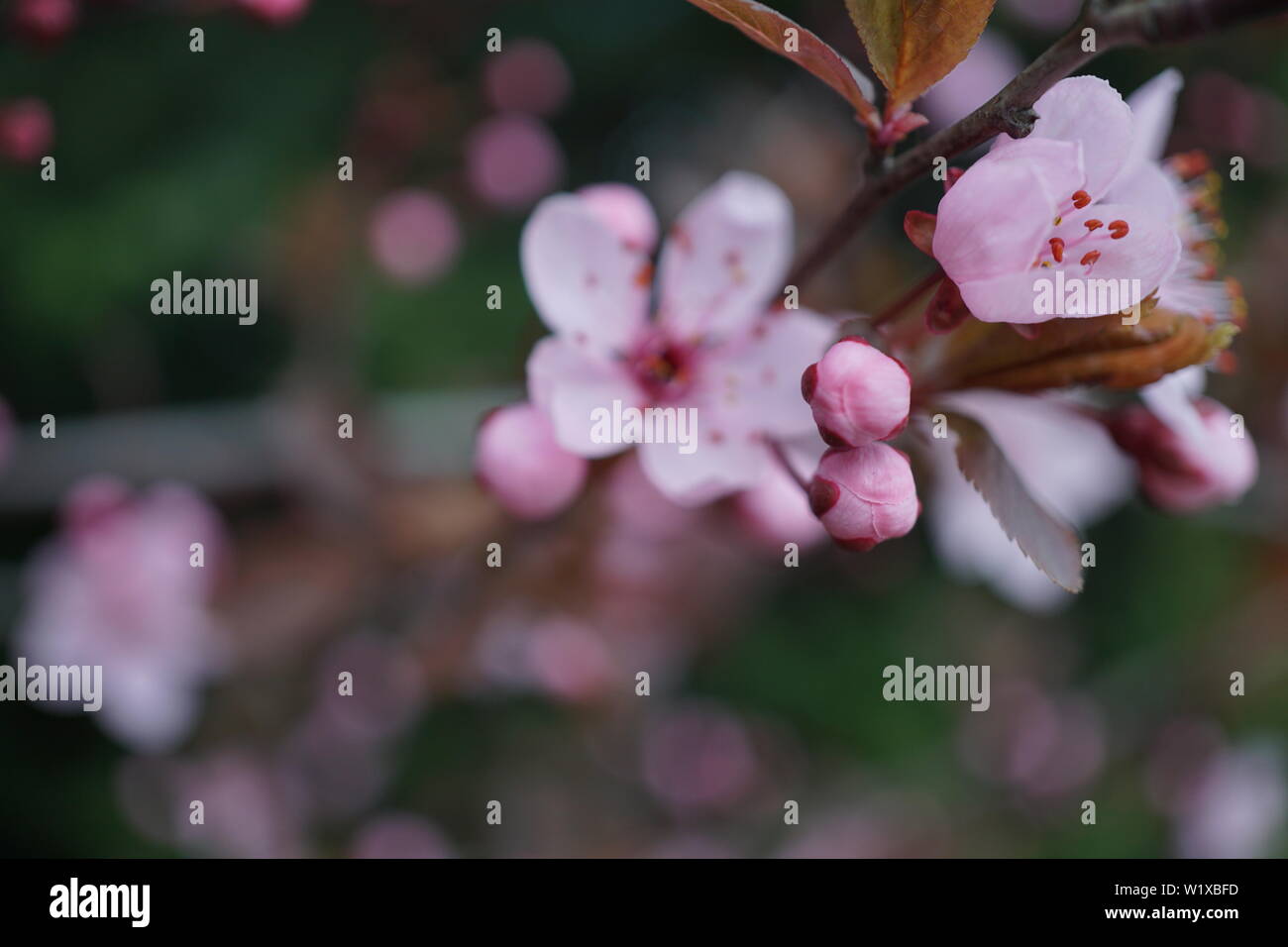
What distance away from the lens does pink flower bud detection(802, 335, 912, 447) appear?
32.8 inches

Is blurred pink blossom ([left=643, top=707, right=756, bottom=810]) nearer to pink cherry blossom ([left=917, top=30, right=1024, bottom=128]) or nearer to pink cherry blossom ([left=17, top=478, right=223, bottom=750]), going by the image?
pink cherry blossom ([left=17, top=478, right=223, bottom=750])

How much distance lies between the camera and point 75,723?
229 centimetres

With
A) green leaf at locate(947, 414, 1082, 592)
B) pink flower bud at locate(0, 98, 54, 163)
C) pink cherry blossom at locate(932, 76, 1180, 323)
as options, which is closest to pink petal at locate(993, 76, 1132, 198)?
pink cherry blossom at locate(932, 76, 1180, 323)

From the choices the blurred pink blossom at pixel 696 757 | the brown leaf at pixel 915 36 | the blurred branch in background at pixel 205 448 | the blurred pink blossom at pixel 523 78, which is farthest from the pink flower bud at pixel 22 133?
the blurred pink blossom at pixel 696 757

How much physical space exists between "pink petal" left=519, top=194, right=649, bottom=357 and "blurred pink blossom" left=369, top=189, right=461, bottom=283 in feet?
3.83

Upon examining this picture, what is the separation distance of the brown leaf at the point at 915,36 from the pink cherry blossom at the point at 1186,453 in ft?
1.32

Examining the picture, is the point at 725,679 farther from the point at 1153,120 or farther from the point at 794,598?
the point at 1153,120

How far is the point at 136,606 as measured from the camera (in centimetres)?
208

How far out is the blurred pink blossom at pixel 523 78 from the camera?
83.9 inches

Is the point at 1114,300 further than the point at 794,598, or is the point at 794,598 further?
the point at 794,598

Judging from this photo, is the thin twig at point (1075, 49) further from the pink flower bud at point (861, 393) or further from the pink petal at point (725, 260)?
the pink petal at point (725, 260)

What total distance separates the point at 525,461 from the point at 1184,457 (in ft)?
2.20
